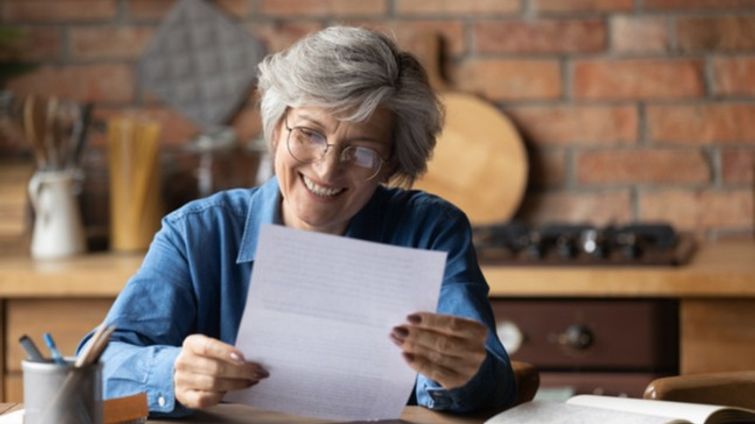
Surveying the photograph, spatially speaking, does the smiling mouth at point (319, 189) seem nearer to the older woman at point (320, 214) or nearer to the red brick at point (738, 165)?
the older woman at point (320, 214)

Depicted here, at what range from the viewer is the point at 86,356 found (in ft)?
4.72

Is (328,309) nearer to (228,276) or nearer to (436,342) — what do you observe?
(436,342)

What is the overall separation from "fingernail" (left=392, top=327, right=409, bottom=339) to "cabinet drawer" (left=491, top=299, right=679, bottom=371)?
3.97ft

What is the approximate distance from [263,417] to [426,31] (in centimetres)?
174

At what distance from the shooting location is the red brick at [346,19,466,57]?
329 centimetres

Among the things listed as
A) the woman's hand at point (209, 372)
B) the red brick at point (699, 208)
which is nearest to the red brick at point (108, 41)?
the red brick at point (699, 208)

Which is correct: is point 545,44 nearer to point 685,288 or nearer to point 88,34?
point 685,288

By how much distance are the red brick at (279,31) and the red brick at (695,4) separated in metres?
0.82

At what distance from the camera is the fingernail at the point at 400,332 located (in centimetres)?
158

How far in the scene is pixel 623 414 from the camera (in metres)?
1.59

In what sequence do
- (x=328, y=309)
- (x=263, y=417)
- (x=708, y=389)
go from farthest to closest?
(x=708, y=389), (x=263, y=417), (x=328, y=309)

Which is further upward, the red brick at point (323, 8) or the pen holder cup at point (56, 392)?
the red brick at point (323, 8)

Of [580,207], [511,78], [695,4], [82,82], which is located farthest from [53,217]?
[695,4]

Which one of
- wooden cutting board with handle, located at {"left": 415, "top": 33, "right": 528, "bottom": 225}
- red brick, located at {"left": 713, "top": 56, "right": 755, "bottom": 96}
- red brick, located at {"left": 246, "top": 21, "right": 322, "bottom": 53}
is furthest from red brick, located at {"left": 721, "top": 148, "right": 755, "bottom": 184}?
red brick, located at {"left": 246, "top": 21, "right": 322, "bottom": 53}
